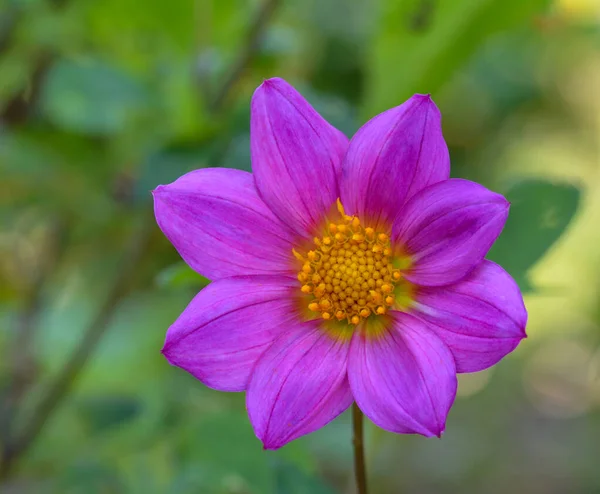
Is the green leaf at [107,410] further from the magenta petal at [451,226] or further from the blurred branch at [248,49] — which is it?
the magenta petal at [451,226]

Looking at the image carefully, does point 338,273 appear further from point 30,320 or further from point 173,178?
point 30,320

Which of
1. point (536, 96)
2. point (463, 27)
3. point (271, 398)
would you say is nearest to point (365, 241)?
point (271, 398)

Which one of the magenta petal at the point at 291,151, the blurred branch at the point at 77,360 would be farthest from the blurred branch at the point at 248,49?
the magenta petal at the point at 291,151

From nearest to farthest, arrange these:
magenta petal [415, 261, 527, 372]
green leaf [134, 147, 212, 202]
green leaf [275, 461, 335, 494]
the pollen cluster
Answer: magenta petal [415, 261, 527, 372] → the pollen cluster → green leaf [275, 461, 335, 494] → green leaf [134, 147, 212, 202]

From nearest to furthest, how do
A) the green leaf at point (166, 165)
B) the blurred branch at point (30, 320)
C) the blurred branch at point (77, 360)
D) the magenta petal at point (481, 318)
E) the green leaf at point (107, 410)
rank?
1. the magenta petal at point (481, 318)
2. the green leaf at point (166, 165)
3. the blurred branch at point (77, 360)
4. the green leaf at point (107, 410)
5. the blurred branch at point (30, 320)

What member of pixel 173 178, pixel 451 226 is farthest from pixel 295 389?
pixel 173 178

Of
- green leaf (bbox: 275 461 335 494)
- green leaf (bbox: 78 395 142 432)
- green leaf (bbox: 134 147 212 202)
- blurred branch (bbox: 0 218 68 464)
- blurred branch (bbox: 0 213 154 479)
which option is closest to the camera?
green leaf (bbox: 275 461 335 494)

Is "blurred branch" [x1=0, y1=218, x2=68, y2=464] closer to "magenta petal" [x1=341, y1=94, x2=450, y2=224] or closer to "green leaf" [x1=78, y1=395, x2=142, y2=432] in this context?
"green leaf" [x1=78, y1=395, x2=142, y2=432]

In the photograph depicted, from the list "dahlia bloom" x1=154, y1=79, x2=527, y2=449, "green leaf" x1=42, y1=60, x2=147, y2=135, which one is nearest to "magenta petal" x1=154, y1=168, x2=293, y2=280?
"dahlia bloom" x1=154, y1=79, x2=527, y2=449
